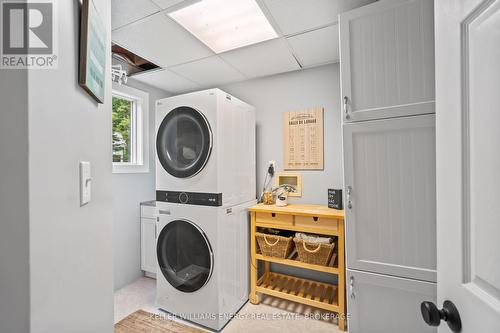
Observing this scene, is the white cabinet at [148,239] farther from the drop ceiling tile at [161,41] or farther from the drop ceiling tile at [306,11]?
the drop ceiling tile at [306,11]

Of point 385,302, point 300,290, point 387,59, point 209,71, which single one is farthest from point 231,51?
point 300,290

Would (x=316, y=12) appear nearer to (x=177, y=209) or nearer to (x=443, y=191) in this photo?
(x=443, y=191)

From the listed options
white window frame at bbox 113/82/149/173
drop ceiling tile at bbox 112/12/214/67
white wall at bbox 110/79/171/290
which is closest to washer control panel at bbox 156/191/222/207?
white wall at bbox 110/79/171/290

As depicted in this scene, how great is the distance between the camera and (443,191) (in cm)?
69

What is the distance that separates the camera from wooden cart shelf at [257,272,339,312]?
6.40 ft

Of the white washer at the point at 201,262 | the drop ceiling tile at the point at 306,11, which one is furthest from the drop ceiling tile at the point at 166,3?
the white washer at the point at 201,262

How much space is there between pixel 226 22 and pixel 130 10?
62 centimetres

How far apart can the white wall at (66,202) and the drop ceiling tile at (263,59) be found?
1324 mm

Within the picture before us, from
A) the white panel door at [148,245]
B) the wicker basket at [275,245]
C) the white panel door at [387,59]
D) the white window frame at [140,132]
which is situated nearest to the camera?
the white panel door at [387,59]

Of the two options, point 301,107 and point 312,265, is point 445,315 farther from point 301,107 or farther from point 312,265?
point 301,107

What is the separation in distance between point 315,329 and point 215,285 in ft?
2.95

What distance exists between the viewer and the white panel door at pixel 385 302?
1.27 m

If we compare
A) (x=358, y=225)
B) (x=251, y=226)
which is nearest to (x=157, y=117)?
(x=251, y=226)

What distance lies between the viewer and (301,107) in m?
2.45
